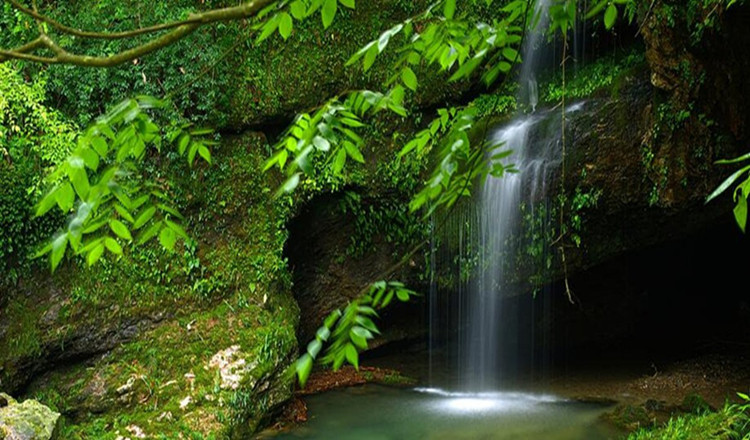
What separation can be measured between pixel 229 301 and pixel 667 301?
6909mm

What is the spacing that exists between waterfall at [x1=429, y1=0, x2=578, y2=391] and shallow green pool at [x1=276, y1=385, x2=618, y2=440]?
80cm

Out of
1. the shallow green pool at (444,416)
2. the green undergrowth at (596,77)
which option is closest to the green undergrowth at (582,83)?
the green undergrowth at (596,77)

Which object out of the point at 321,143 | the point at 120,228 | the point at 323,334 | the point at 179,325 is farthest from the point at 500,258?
the point at 120,228

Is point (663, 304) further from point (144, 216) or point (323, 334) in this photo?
point (144, 216)

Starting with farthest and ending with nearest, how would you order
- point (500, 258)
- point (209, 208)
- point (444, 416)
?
point (209, 208)
point (500, 258)
point (444, 416)

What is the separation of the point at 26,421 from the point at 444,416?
388 cm

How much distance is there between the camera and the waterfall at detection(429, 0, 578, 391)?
698 cm

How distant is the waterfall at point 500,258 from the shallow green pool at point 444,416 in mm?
796

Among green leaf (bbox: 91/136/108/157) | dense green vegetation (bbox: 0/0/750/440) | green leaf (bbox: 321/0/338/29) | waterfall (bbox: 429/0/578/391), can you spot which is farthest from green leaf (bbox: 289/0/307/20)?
waterfall (bbox: 429/0/578/391)

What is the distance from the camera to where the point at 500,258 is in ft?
24.2

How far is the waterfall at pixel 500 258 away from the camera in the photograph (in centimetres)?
698

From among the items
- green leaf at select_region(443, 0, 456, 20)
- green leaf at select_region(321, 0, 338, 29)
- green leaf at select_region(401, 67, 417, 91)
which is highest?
green leaf at select_region(443, 0, 456, 20)

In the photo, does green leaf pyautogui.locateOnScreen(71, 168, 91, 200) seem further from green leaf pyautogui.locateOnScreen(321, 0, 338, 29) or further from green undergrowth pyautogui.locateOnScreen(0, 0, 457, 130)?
green undergrowth pyautogui.locateOnScreen(0, 0, 457, 130)

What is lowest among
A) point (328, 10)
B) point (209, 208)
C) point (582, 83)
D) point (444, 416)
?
point (444, 416)
